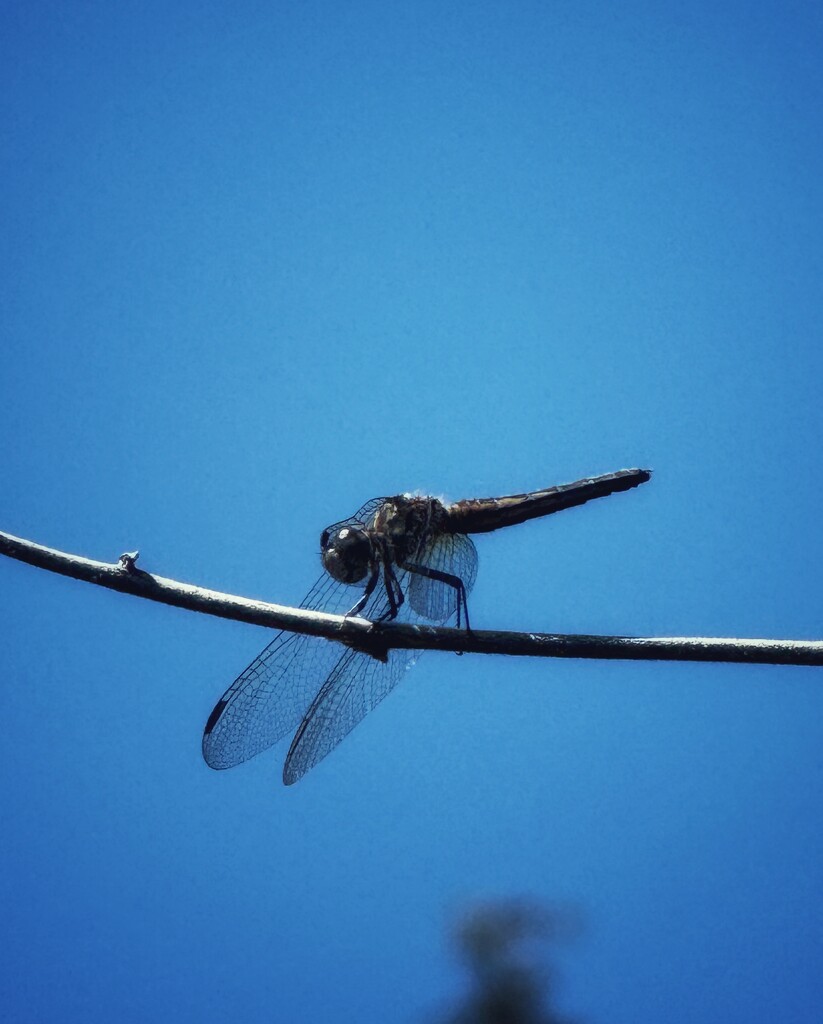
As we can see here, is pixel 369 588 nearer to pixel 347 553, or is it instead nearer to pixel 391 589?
pixel 391 589

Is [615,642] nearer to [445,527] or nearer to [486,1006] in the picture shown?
[445,527]

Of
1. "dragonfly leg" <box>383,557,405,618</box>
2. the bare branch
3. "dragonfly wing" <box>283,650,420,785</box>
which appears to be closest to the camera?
the bare branch

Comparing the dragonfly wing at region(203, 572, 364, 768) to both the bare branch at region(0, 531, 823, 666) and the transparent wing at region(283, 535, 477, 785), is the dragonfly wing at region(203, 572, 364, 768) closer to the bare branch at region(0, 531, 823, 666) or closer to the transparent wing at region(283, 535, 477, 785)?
the transparent wing at region(283, 535, 477, 785)

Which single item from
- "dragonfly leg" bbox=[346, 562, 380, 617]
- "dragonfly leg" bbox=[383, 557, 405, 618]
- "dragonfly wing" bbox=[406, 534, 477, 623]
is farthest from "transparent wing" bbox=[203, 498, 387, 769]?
"dragonfly wing" bbox=[406, 534, 477, 623]

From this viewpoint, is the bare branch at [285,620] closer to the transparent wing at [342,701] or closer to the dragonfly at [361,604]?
the dragonfly at [361,604]

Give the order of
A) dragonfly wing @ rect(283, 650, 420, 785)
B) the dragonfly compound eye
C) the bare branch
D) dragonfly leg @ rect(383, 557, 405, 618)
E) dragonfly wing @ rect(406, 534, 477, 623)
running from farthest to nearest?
dragonfly wing @ rect(406, 534, 477, 623), dragonfly leg @ rect(383, 557, 405, 618), the dragonfly compound eye, dragonfly wing @ rect(283, 650, 420, 785), the bare branch
